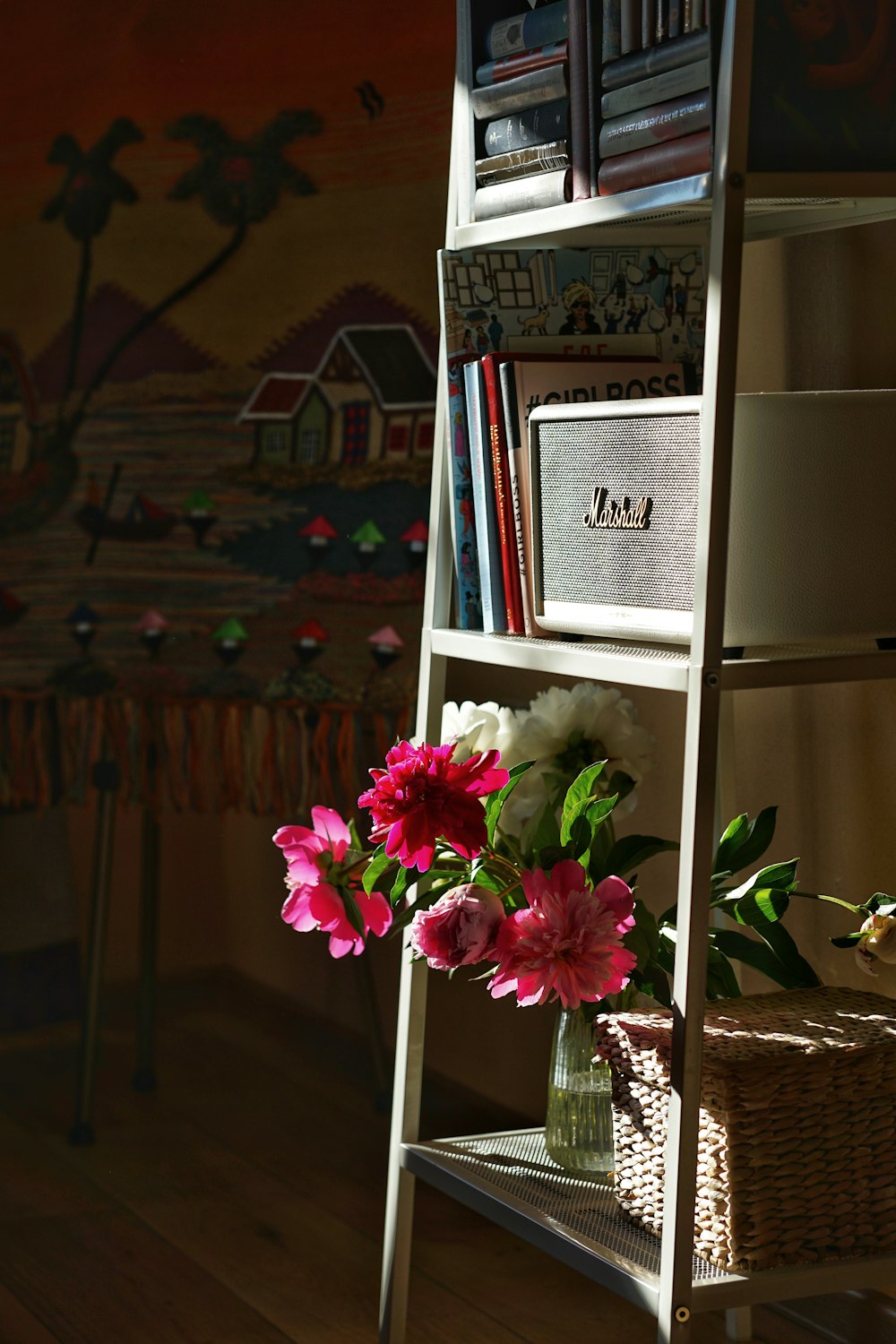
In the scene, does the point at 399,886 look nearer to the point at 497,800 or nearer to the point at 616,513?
the point at 497,800

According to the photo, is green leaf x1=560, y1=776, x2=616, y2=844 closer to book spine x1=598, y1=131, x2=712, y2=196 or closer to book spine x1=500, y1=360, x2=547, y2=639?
book spine x1=500, y1=360, x2=547, y2=639

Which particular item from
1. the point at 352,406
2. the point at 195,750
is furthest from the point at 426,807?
the point at 352,406

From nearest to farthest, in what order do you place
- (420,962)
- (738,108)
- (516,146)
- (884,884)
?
(738,108) < (516,146) < (420,962) < (884,884)

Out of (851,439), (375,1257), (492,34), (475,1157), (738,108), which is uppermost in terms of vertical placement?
(492,34)

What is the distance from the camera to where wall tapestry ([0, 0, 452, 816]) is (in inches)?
78.5

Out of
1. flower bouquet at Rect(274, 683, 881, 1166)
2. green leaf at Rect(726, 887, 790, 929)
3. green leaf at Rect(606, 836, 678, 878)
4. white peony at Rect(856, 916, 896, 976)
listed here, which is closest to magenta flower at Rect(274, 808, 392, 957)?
flower bouquet at Rect(274, 683, 881, 1166)

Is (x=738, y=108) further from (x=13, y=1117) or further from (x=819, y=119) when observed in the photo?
(x=13, y=1117)

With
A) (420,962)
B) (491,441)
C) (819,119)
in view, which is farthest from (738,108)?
(420,962)

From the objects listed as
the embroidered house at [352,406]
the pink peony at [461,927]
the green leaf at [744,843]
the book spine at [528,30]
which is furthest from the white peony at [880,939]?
the embroidered house at [352,406]

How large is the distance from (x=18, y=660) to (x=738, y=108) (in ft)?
3.97

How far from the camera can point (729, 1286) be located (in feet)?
3.99

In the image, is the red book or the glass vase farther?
the glass vase

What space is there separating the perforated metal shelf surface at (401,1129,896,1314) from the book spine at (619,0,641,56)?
3.29 ft

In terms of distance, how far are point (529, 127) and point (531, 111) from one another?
1 cm
